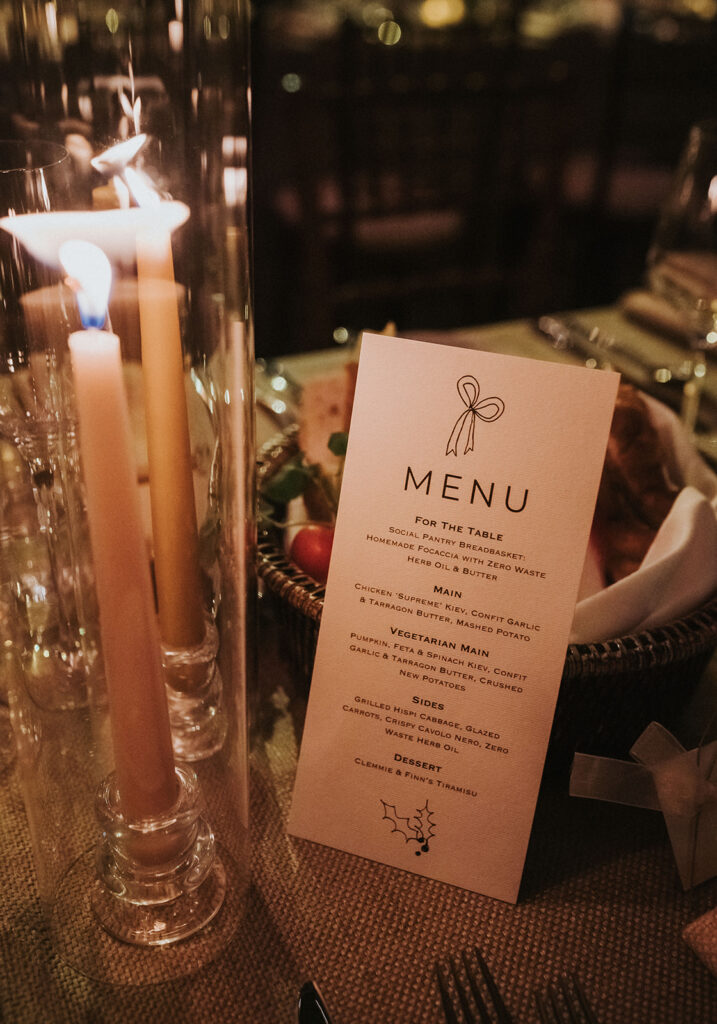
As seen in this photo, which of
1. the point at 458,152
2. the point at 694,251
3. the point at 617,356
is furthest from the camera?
the point at 458,152

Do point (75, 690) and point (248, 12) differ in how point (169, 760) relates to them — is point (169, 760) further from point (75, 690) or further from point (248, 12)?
point (248, 12)

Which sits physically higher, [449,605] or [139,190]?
[139,190]

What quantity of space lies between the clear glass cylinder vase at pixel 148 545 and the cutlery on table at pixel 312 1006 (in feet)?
0.21

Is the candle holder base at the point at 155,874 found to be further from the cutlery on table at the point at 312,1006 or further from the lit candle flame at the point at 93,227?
the lit candle flame at the point at 93,227

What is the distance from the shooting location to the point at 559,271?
3.00 metres

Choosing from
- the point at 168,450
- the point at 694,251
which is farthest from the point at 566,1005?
the point at 694,251

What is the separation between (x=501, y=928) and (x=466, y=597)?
0.72 ft

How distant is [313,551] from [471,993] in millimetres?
337

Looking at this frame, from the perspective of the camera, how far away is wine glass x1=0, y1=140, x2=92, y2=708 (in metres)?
0.49

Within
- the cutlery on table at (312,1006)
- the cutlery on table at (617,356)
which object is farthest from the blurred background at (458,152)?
the cutlery on table at (312,1006)

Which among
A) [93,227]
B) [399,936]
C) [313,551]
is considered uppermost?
[93,227]

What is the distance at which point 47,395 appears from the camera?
20.8 inches

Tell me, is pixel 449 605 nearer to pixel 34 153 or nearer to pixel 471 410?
pixel 471 410

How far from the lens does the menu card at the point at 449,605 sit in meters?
0.54
